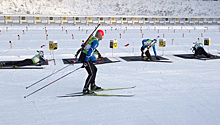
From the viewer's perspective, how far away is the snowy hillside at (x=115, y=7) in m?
65.2

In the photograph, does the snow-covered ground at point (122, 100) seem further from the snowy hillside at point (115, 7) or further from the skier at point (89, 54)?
the snowy hillside at point (115, 7)

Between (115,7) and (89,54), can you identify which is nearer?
(89,54)

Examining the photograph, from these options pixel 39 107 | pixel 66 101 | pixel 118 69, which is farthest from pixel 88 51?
pixel 118 69

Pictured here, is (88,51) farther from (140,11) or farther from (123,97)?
(140,11)

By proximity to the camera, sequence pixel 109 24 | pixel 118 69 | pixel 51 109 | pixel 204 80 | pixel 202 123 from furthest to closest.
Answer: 1. pixel 109 24
2. pixel 118 69
3. pixel 204 80
4. pixel 51 109
5. pixel 202 123

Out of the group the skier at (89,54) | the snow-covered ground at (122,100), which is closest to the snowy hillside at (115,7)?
the snow-covered ground at (122,100)

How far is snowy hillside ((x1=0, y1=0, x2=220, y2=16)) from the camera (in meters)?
65.2

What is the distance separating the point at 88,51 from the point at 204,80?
476 cm

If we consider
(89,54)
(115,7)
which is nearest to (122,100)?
(89,54)

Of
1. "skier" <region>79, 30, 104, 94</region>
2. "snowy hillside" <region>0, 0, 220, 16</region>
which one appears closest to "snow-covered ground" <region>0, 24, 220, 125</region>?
"skier" <region>79, 30, 104, 94</region>

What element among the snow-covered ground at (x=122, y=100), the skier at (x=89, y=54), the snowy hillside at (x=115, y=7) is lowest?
the snow-covered ground at (x=122, y=100)

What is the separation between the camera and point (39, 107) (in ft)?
21.2

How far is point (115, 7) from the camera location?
7312 centimetres

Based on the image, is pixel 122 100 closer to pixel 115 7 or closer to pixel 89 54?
pixel 89 54
